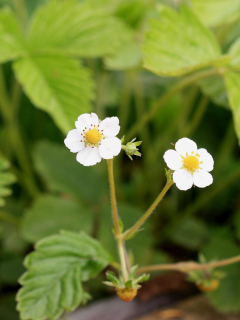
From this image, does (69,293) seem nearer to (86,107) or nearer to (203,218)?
(86,107)

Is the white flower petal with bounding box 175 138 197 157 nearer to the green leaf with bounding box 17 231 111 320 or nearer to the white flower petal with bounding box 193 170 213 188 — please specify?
the white flower petal with bounding box 193 170 213 188

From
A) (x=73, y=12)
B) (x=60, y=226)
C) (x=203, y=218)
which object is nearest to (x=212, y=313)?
(x=203, y=218)

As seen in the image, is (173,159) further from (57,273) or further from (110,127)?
(57,273)

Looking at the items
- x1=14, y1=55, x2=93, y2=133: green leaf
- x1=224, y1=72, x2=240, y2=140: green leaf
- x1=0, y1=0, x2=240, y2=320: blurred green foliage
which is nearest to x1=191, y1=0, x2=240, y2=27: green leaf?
x1=0, y1=0, x2=240, y2=320: blurred green foliage

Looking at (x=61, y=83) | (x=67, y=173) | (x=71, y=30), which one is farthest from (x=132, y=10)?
(x=67, y=173)

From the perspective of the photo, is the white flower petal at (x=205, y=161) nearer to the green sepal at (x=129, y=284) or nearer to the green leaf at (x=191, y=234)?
the green sepal at (x=129, y=284)

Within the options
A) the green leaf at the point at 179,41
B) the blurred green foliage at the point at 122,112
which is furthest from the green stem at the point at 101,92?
the green leaf at the point at 179,41
